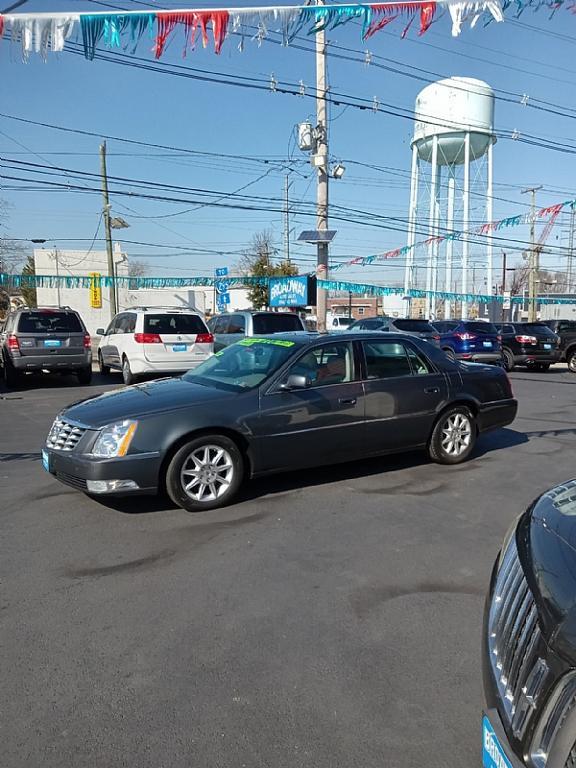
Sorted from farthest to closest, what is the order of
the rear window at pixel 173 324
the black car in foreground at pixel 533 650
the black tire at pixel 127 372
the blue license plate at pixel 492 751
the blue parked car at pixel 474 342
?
the blue parked car at pixel 474 342 < the black tire at pixel 127 372 < the rear window at pixel 173 324 < the blue license plate at pixel 492 751 < the black car in foreground at pixel 533 650

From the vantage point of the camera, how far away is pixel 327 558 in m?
3.93

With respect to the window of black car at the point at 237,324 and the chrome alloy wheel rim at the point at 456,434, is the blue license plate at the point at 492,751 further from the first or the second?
the window of black car at the point at 237,324

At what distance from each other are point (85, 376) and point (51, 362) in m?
1.10

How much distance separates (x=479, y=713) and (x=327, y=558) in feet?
5.28

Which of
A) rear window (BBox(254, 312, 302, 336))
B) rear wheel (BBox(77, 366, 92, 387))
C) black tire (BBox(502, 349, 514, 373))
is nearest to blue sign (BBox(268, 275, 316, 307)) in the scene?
black tire (BBox(502, 349, 514, 373))

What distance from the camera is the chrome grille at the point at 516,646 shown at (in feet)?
5.09

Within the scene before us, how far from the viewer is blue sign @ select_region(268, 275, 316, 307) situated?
74.4 feet

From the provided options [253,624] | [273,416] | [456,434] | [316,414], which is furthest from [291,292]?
[253,624]

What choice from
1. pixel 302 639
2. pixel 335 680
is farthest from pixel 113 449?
pixel 335 680

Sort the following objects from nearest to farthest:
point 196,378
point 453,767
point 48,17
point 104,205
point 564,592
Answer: point 564,592, point 453,767, point 196,378, point 48,17, point 104,205

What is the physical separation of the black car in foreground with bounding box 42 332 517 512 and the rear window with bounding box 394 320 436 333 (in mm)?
12843

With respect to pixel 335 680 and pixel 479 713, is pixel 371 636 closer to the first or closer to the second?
pixel 335 680

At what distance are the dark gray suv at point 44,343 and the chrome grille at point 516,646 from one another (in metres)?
12.4

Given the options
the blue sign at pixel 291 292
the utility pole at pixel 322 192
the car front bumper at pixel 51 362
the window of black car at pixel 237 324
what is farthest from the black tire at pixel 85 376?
the blue sign at pixel 291 292
